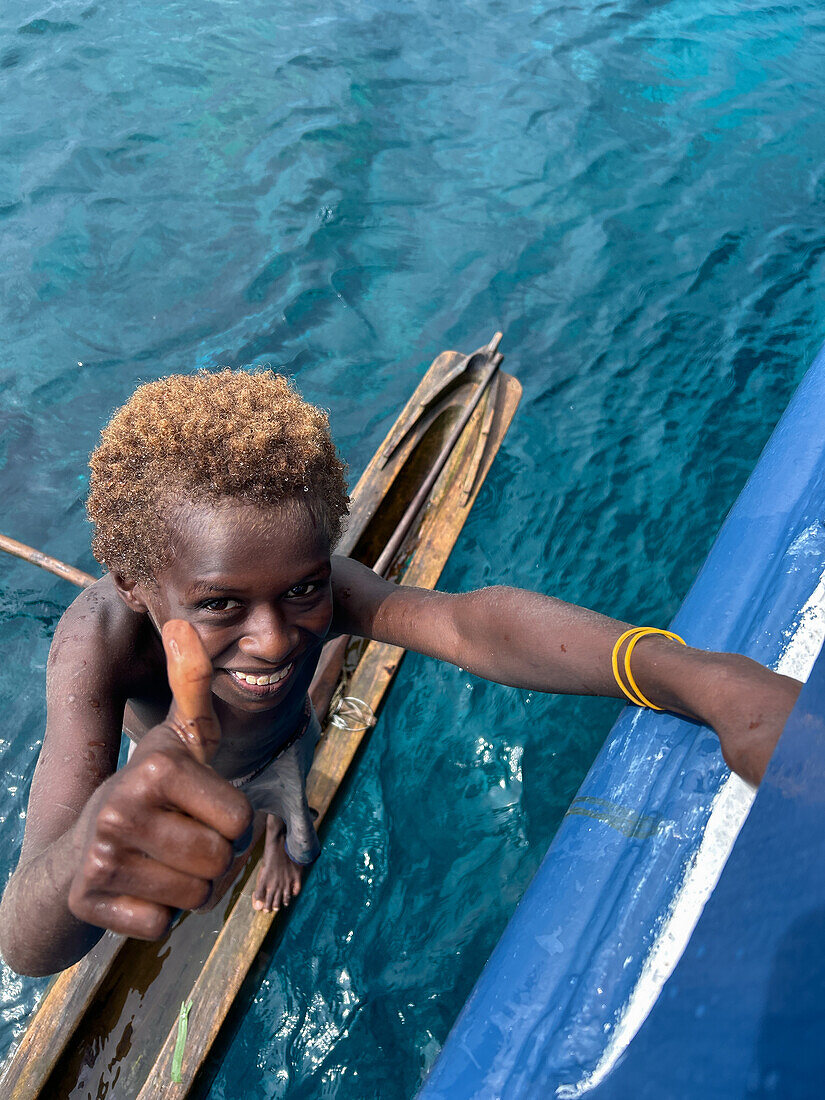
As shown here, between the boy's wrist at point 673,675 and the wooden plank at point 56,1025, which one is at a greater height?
the boy's wrist at point 673,675

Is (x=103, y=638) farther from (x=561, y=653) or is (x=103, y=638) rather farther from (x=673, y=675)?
(x=673, y=675)

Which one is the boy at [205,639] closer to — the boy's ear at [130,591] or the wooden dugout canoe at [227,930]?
the boy's ear at [130,591]

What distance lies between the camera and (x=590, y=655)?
216 centimetres

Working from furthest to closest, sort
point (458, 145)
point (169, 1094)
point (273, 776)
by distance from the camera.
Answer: point (458, 145) → point (273, 776) → point (169, 1094)

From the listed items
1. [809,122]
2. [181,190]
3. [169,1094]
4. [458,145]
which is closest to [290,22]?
[458,145]

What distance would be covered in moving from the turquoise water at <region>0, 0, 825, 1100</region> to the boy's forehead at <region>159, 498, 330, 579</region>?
72.2 inches

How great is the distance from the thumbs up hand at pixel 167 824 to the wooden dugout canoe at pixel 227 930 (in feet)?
5.46

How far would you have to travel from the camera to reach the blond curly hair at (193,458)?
5.99ft

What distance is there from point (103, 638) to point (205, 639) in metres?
0.33

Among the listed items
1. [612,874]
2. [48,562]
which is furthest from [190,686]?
[48,562]

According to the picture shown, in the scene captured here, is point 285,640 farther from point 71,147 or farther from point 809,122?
point 809,122

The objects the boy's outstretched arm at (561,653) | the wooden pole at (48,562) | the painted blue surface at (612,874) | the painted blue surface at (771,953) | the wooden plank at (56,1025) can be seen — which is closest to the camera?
the painted blue surface at (771,953)

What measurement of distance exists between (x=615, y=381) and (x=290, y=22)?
504 centimetres

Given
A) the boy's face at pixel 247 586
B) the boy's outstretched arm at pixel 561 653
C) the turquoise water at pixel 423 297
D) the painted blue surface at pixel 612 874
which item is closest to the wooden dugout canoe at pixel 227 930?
the turquoise water at pixel 423 297
